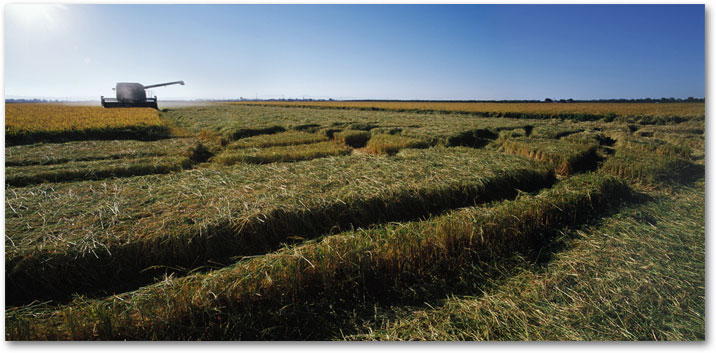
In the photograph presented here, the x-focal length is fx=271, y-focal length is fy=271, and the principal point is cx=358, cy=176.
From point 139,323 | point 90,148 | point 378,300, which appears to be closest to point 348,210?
point 378,300

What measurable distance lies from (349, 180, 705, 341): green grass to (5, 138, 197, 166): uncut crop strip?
7.12 metres

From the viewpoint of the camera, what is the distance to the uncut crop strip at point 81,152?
5.42m

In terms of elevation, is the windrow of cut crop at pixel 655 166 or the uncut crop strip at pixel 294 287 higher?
the windrow of cut crop at pixel 655 166

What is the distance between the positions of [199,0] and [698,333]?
5.46m

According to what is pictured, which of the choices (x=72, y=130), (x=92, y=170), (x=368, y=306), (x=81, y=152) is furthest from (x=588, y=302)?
(x=72, y=130)

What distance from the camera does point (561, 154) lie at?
7336 mm

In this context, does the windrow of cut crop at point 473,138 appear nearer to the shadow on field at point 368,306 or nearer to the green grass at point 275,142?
the green grass at point 275,142

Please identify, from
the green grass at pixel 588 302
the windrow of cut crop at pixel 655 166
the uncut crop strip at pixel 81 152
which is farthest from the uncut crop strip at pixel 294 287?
the uncut crop strip at pixel 81 152

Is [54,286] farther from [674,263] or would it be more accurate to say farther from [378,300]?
[674,263]

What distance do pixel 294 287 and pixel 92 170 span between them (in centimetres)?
517

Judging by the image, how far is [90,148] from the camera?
22.4 feet

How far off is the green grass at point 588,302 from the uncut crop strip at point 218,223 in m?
1.52

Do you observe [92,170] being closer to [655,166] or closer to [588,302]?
[588,302]

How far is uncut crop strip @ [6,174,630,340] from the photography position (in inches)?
73.6
